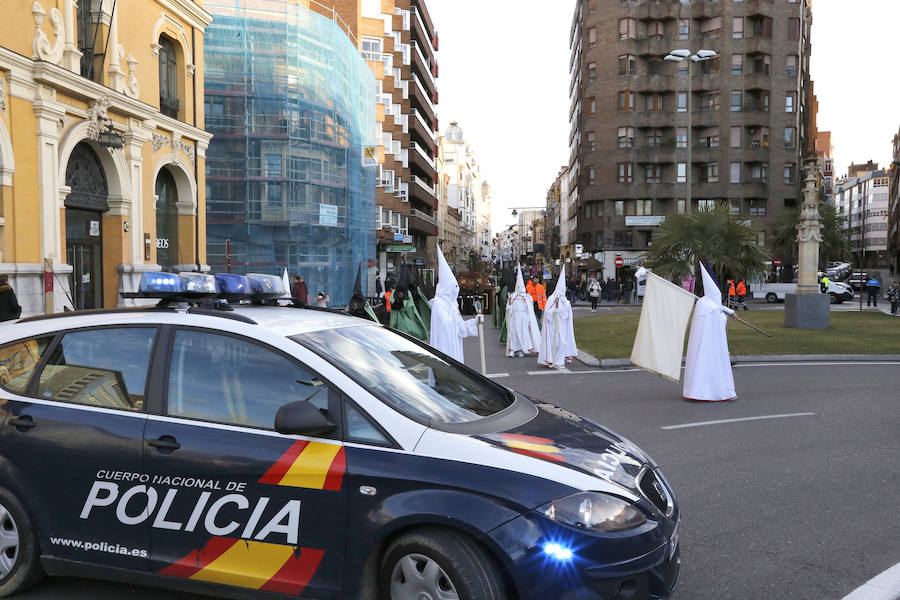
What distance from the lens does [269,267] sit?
1146 inches

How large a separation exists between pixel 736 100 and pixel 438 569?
208ft

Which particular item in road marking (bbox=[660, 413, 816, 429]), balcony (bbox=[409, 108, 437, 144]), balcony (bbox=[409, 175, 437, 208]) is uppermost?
balcony (bbox=[409, 108, 437, 144])

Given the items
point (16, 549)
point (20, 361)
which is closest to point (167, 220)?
point (20, 361)

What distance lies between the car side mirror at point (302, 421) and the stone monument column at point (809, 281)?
22587mm

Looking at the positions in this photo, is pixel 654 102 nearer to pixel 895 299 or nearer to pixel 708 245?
pixel 708 245

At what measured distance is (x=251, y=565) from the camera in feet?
11.0

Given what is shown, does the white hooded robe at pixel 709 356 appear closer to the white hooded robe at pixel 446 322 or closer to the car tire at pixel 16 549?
the white hooded robe at pixel 446 322

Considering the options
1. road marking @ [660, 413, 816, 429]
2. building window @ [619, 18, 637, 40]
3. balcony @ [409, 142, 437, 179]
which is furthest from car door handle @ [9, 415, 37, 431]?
building window @ [619, 18, 637, 40]

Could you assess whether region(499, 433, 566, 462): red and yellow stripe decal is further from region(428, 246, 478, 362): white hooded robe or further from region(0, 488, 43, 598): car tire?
region(428, 246, 478, 362): white hooded robe

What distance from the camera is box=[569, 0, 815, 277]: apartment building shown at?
59062 mm

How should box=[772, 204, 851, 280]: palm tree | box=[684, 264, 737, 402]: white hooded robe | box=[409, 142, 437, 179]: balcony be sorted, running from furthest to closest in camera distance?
box=[409, 142, 437, 179]: balcony < box=[772, 204, 851, 280]: palm tree < box=[684, 264, 737, 402]: white hooded robe

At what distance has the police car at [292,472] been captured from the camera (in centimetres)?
305

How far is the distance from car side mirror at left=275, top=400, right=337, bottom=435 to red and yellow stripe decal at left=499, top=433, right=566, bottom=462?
802mm

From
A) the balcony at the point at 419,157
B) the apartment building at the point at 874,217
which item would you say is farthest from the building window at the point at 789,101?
the apartment building at the point at 874,217
